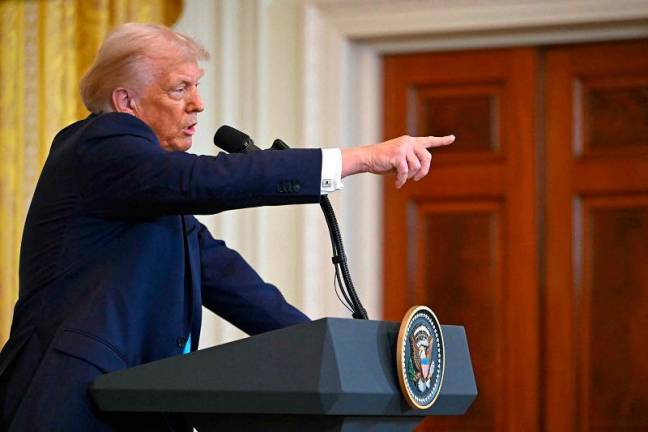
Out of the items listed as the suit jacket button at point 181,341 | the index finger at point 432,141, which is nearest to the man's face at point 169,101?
the suit jacket button at point 181,341

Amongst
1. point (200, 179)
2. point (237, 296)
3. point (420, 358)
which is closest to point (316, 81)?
point (237, 296)

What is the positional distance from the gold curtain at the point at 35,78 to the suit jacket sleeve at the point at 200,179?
87.7 inches

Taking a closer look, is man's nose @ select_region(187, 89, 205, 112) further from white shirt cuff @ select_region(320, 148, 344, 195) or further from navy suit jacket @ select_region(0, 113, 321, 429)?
white shirt cuff @ select_region(320, 148, 344, 195)

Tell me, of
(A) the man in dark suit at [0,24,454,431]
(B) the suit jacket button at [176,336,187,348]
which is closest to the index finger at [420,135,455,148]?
(A) the man in dark suit at [0,24,454,431]

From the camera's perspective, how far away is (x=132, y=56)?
7.10 feet

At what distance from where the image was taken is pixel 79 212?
1950mm

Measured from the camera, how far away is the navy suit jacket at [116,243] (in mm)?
1826

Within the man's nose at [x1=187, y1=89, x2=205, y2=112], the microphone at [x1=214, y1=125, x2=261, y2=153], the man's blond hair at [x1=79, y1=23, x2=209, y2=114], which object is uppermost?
the man's blond hair at [x1=79, y1=23, x2=209, y2=114]

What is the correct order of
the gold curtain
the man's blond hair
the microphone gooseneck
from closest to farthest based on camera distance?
the microphone gooseneck, the man's blond hair, the gold curtain

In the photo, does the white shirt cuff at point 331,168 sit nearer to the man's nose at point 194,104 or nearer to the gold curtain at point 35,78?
the man's nose at point 194,104

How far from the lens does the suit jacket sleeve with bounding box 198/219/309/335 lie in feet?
7.58

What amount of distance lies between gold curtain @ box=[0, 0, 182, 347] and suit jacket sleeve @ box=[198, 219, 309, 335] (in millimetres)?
1886

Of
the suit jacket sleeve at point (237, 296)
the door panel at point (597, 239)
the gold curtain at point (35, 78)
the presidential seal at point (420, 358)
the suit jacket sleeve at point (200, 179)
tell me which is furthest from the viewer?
the gold curtain at point (35, 78)

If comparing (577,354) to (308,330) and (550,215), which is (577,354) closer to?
(550,215)
